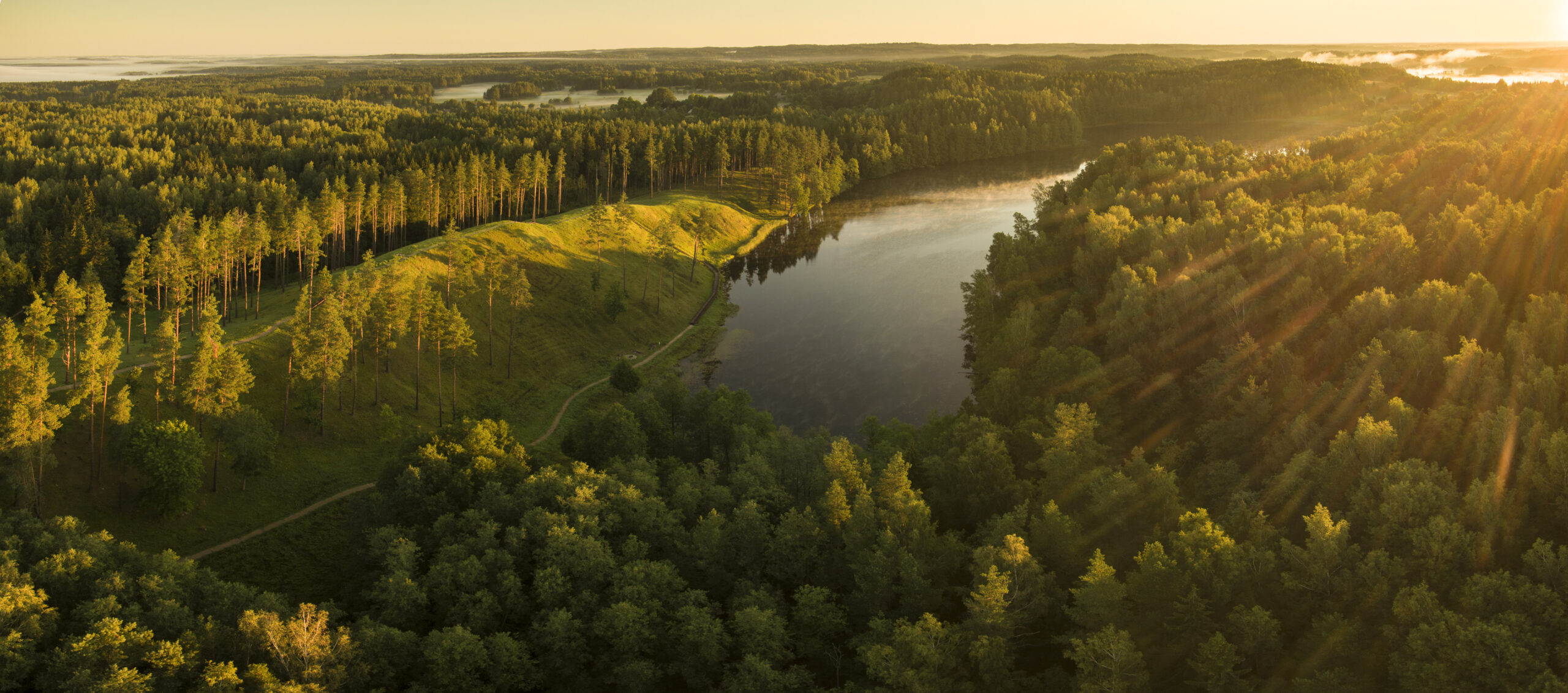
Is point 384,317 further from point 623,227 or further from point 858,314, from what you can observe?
point 858,314

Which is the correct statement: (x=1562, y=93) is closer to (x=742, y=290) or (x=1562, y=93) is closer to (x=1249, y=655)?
(x=742, y=290)

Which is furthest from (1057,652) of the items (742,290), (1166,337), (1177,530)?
(742,290)

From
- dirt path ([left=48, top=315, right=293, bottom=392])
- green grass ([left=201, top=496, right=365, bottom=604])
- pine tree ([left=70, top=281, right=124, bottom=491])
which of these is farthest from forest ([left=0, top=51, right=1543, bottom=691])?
dirt path ([left=48, top=315, right=293, bottom=392])

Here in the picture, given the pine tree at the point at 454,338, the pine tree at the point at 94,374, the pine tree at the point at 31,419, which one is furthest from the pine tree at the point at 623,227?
the pine tree at the point at 31,419

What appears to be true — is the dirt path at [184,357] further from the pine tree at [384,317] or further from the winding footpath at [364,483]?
the pine tree at [384,317]

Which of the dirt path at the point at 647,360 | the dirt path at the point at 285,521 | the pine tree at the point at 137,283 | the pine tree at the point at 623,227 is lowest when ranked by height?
the dirt path at the point at 285,521

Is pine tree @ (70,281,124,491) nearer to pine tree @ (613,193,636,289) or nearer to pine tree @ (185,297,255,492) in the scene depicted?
pine tree @ (185,297,255,492)

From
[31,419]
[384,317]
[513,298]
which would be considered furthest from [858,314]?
[31,419]
